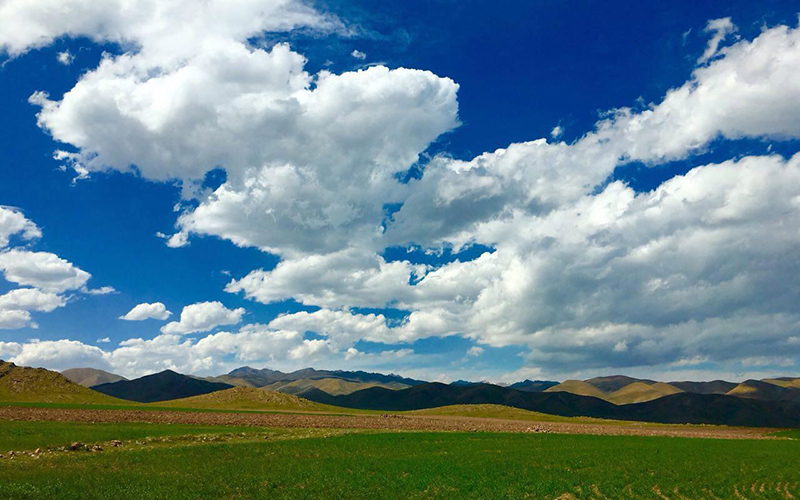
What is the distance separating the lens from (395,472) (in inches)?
1834

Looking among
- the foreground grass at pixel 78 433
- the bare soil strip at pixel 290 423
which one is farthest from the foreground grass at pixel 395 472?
the bare soil strip at pixel 290 423

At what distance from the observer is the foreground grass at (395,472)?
1489 inches

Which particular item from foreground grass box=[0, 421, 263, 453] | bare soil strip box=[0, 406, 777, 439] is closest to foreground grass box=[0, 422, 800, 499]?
foreground grass box=[0, 421, 263, 453]

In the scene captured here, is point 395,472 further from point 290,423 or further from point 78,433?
point 290,423

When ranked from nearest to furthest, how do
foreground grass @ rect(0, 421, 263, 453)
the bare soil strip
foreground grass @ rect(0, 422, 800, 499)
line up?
foreground grass @ rect(0, 422, 800, 499) < foreground grass @ rect(0, 421, 263, 453) < the bare soil strip

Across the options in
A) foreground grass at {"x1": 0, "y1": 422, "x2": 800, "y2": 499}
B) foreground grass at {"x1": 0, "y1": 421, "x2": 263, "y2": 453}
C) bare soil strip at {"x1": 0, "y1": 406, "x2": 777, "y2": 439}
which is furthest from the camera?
bare soil strip at {"x1": 0, "y1": 406, "x2": 777, "y2": 439}

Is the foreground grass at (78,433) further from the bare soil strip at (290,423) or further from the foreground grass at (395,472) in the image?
the bare soil strip at (290,423)

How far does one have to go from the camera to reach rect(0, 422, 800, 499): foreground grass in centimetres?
3781

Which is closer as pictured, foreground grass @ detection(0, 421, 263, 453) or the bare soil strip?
foreground grass @ detection(0, 421, 263, 453)

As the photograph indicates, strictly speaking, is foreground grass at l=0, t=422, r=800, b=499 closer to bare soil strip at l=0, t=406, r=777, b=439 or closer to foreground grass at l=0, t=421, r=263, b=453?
foreground grass at l=0, t=421, r=263, b=453

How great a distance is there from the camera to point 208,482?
39.8m

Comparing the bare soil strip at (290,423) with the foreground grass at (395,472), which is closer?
the foreground grass at (395,472)

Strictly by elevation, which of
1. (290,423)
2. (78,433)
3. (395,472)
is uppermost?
(78,433)

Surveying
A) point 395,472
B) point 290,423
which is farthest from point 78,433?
point 395,472
